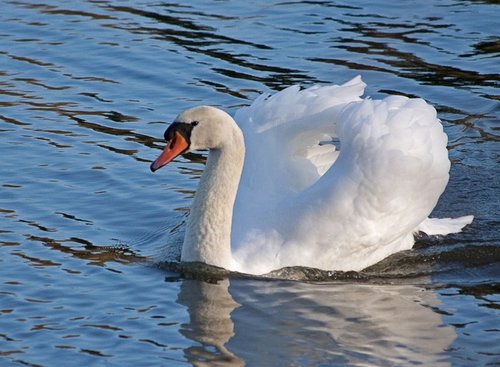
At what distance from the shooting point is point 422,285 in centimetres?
923

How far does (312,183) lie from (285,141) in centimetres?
37

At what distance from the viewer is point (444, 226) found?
10328 mm

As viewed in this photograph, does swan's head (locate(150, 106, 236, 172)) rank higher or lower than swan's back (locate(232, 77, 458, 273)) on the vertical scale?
higher

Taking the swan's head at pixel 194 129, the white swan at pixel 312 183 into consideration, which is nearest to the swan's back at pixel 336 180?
the white swan at pixel 312 183

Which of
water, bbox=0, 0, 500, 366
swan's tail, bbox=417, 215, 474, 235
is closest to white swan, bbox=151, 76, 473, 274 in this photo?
water, bbox=0, 0, 500, 366

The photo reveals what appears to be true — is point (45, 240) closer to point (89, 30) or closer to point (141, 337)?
point (141, 337)

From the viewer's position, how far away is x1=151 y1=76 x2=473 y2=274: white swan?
9.09m

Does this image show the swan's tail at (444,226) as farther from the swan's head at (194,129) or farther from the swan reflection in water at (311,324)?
the swan's head at (194,129)

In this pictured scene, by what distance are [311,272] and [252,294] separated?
53 cm

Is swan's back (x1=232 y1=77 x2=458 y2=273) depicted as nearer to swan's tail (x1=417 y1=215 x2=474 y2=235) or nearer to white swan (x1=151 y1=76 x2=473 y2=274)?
white swan (x1=151 y1=76 x2=473 y2=274)

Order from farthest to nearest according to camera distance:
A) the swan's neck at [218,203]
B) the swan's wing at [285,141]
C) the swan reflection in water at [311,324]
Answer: the swan's wing at [285,141], the swan's neck at [218,203], the swan reflection in water at [311,324]

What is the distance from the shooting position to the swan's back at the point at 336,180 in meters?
9.17

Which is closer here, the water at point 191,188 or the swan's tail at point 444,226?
the water at point 191,188

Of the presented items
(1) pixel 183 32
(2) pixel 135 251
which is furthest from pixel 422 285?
(1) pixel 183 32
